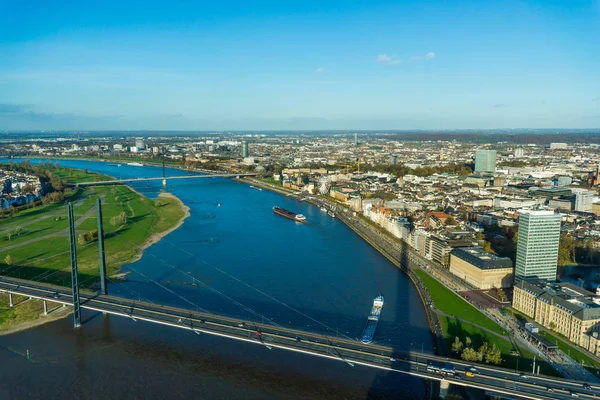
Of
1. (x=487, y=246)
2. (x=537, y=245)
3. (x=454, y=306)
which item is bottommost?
(x=454, y=306)

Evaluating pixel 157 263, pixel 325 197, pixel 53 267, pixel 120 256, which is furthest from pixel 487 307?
pixel 325 197

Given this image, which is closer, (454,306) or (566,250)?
(454,306)

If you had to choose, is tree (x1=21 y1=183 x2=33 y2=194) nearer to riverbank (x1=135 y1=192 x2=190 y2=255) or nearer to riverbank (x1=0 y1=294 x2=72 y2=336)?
riverbank (x1=135 y1=192 x2=190 y2=255)

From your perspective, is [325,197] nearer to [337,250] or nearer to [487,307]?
[337,250]

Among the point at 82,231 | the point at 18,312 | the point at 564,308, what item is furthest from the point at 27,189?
the point at 564,308

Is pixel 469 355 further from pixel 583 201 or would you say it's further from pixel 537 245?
pixel 583 201
